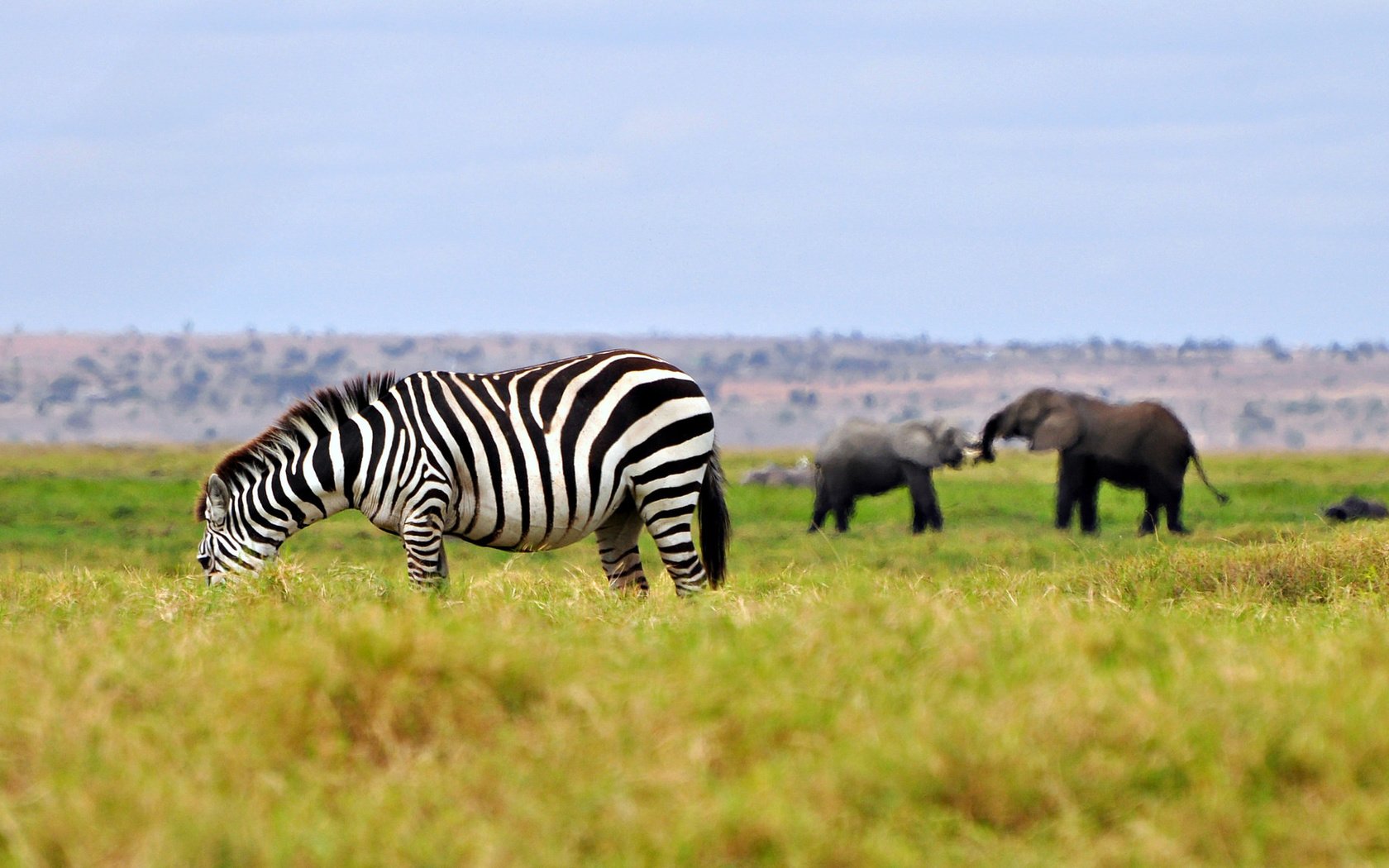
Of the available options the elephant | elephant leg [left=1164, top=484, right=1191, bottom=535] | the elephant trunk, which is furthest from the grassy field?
the elephant trunk

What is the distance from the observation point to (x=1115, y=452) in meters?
22.0

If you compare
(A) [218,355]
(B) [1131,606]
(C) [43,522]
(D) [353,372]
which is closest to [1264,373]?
(D) [353,372]

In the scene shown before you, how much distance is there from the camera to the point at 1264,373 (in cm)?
13262

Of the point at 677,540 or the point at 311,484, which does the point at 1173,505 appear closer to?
the point at 677,540

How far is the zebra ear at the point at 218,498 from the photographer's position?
9.62 meters

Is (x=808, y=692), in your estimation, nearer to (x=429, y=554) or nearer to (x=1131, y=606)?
(x=1131, y=606)

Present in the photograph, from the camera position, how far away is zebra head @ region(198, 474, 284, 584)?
377 inches

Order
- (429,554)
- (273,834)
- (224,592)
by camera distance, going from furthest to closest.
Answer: (429,554)
(224,592)
(273,834)

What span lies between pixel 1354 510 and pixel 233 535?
14955mm

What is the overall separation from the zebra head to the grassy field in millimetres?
2063

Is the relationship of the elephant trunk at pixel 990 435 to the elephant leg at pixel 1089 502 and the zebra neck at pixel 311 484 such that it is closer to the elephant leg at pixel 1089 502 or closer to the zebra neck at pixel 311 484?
the elephant leg at pixel 1089 502

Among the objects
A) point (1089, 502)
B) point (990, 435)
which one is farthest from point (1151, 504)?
point (990, 435)

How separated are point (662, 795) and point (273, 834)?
1057 mm

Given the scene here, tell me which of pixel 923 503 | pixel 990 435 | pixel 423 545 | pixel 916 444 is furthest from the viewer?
pixel 990 435
